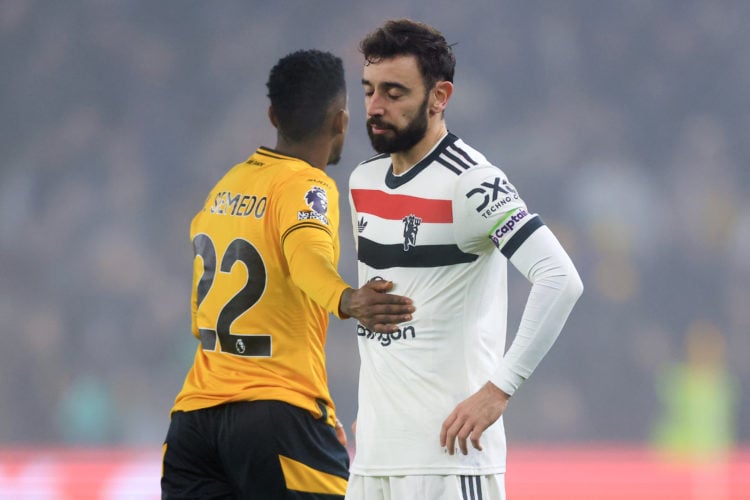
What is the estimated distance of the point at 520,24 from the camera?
11.1 m

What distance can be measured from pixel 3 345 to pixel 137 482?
12.0 feet

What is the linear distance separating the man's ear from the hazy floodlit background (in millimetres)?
7248

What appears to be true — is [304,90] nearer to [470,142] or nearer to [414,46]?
[414,46]

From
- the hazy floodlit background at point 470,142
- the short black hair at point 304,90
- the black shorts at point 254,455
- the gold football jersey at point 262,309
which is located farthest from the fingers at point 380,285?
the hazy floodlit background at point 470,142

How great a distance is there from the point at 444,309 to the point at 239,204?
0.79 metres

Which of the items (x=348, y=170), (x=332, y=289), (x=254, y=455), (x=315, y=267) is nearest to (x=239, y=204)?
(x=315, y=267)

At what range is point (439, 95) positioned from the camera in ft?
8.68

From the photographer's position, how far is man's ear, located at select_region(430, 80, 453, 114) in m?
2.63

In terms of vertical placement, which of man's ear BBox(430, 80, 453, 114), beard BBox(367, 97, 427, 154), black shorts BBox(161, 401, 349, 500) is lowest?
black shorts BBox(161, 401, 349, 500)

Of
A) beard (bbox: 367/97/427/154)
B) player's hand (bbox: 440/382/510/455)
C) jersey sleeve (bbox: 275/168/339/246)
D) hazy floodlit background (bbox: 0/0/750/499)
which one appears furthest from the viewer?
hazy floodlit background (bbox: 0/0/750/499)

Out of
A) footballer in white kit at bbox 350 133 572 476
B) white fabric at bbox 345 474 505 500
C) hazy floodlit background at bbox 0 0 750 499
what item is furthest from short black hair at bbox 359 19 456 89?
A: hazy floodlit background at bbox 0 0 750 499

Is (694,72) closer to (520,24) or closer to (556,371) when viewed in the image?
(520,24)

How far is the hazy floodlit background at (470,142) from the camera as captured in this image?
9898mm

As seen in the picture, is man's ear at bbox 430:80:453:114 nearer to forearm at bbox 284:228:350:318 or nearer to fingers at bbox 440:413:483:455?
forearm at bbox 284:228:350:318
